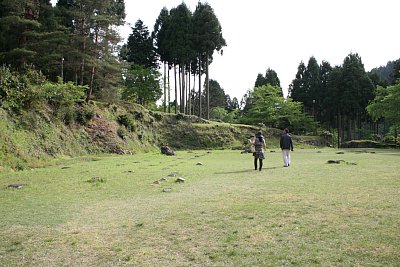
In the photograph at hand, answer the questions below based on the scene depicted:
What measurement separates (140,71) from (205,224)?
127ft

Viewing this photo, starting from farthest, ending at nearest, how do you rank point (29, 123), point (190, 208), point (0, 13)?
point (0, 13), point (29, 123), point (190, 208)

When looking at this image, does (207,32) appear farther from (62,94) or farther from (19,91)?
(19,91)

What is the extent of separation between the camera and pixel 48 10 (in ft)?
94.3

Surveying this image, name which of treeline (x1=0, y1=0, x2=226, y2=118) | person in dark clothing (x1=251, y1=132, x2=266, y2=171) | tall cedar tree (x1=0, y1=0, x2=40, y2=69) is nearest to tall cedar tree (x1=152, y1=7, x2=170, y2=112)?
treeline (x1=0, y1=0, x2=226, y2=118)

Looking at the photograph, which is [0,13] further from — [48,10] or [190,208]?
[190,208]

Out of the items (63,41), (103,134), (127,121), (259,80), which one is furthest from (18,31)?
(259,80)

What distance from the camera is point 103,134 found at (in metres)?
26.2

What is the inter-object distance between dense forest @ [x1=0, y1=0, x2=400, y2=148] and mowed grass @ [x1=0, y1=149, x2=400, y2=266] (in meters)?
12.7

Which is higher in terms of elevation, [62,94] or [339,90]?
[339,90]

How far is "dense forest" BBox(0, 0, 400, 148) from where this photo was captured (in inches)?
877

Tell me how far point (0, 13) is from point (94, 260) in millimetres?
28237

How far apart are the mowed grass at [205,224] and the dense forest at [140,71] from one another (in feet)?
41.7

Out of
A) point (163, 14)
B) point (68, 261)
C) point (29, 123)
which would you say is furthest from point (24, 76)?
point (163, 14)

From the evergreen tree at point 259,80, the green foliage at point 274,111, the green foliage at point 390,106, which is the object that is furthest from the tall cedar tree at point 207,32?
the evergreen tree at point 259,80
